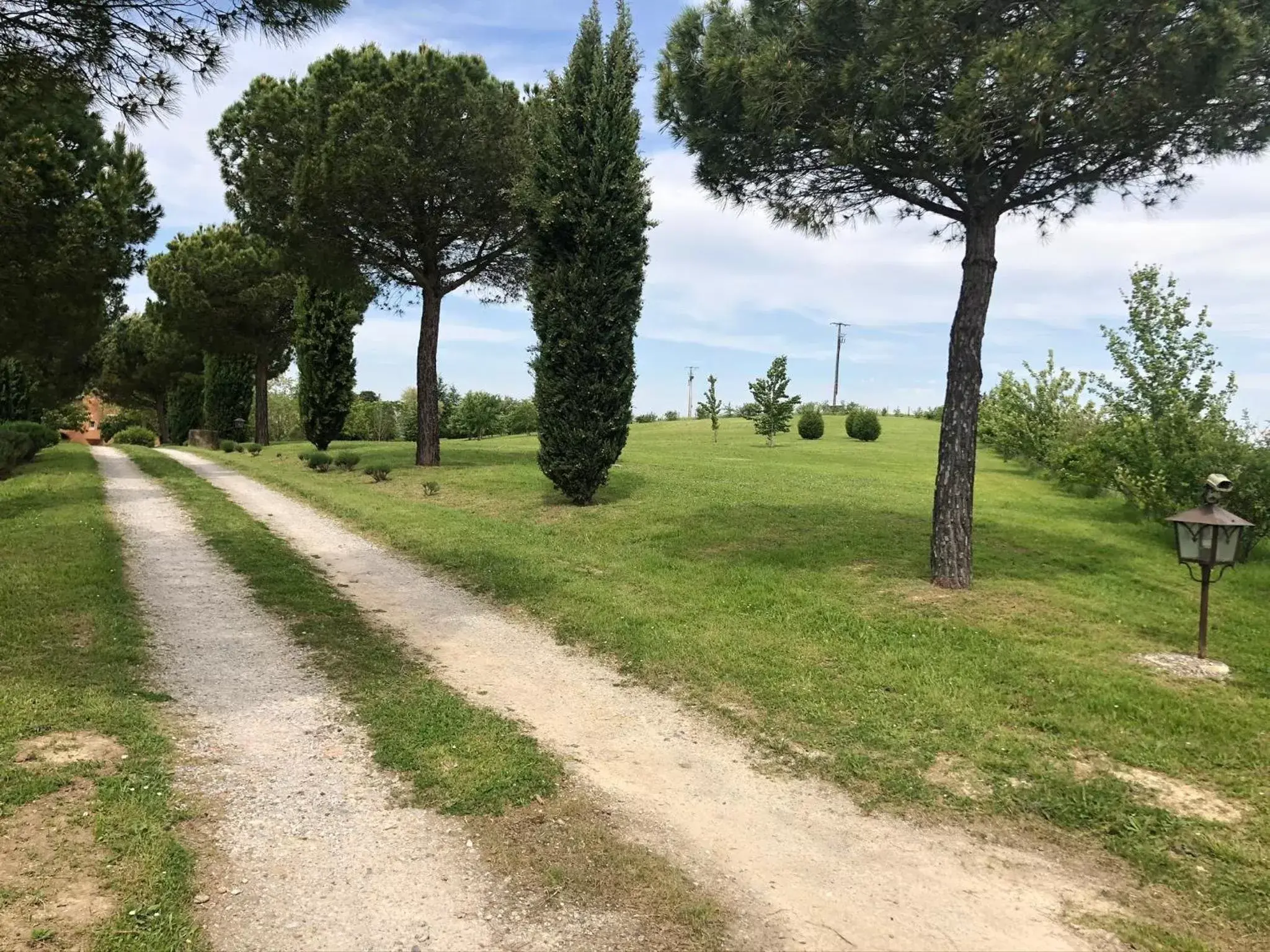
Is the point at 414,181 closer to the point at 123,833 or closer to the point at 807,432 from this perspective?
the point at 123,833

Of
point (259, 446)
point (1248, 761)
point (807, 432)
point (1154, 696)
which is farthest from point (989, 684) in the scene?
point (807, 432)

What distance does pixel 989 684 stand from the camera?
5.54m

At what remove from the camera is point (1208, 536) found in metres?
5.96

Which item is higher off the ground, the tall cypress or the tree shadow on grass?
the tall cypress

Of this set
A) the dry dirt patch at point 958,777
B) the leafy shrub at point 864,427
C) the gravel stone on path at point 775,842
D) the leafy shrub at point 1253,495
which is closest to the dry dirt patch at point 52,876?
the gravel stone on path at point 775,842

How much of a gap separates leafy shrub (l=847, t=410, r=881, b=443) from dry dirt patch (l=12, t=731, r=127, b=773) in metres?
35.5

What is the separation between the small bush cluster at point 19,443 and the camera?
16984mm

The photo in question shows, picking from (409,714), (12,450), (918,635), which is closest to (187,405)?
(12,450)

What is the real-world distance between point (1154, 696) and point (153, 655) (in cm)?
733

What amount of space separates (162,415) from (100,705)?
159 ft

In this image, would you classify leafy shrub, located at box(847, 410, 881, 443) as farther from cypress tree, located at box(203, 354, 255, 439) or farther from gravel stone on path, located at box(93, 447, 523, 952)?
gravel stone on path, located at box(93, 447, 523, 952)

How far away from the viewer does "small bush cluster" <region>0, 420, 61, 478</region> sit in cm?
1698

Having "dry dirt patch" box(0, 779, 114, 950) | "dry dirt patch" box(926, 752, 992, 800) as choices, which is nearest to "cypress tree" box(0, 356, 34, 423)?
"dry dirt patch" box(0, 779, 114, 950)

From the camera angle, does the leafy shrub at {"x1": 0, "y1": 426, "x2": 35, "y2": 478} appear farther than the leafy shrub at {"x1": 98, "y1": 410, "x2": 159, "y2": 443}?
No
